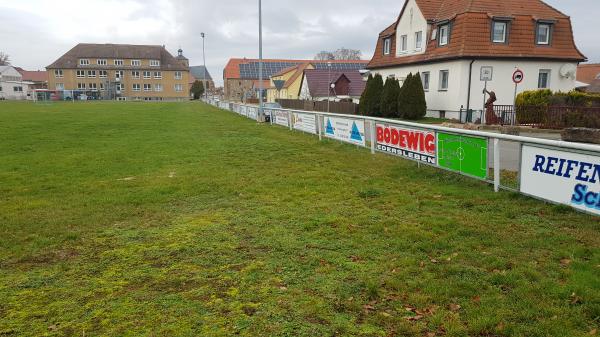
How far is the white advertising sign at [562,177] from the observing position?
20.1ft

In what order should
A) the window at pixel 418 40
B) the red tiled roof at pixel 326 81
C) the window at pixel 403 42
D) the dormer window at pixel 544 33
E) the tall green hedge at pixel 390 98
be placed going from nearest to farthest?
the dormer window at pixel 544 33 → the tall green hedge at pixel 390 98 → the window at pixel 418 40 → the window at pixel 403 42 → the red tiled roof at pixel 326 81

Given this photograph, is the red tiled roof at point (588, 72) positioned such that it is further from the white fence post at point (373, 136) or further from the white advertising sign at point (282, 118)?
the white fence post at point (373, 136)

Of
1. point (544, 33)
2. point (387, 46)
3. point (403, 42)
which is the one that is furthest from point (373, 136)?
point (387, 46)

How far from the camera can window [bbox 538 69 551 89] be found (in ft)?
95.6

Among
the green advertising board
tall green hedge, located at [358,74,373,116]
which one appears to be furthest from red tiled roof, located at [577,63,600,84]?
the green advertising board

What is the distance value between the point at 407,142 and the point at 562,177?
4625 mm

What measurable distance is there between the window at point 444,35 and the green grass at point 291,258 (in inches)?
907

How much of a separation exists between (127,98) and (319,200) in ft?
348

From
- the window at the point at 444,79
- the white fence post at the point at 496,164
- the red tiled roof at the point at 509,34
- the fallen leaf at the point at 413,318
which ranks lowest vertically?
→ the fallen leaf at the point at 413,318

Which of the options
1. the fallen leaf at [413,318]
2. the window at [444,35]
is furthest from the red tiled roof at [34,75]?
Answer: the fallen leaf at [413,318]

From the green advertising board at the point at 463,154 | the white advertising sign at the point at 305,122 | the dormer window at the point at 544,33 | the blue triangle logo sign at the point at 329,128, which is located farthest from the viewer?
the dormer window at the point at 544,33

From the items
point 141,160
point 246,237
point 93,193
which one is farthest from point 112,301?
point 141,160

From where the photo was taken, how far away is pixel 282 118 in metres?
25.7

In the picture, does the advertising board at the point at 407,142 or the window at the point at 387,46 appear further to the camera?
the window at the point at 387,46
